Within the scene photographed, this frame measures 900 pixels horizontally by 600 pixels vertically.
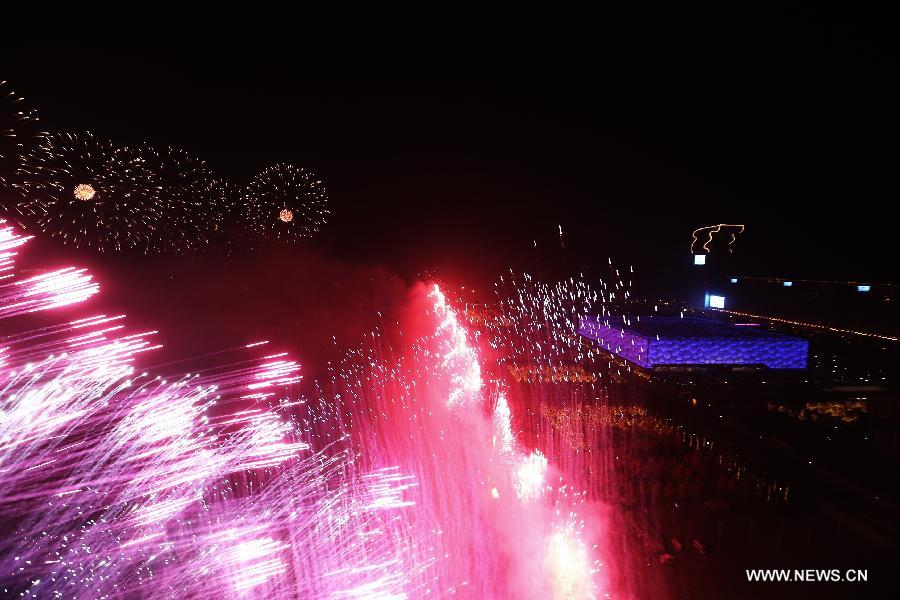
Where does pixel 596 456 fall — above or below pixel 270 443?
below

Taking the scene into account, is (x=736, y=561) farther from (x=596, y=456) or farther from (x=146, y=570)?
(x=146, y=570)

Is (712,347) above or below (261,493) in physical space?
below

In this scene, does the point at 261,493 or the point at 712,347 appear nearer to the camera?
the point at 261,493

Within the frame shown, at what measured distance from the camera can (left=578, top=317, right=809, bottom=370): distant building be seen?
1172 cm

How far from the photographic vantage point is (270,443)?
22.8 ft

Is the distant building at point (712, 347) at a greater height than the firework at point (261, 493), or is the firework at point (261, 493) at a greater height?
the firework at point (261, 493)

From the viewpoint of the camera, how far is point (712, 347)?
474 inches

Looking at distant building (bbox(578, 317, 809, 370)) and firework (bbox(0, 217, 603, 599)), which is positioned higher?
firework (bbox(0, 217, 603, 599))

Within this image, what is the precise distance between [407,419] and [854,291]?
10960 mm

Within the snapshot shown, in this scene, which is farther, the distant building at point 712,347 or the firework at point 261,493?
the distant building at point 712,347

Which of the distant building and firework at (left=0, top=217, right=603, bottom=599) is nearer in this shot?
firework at (left=0, top=217, right=603, bottom=599)

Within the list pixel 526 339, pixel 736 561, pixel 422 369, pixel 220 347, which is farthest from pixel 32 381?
pixel 526 339

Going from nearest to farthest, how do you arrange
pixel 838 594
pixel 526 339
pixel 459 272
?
pixel 838 594 → pixel 526 339 → pixel 459 272

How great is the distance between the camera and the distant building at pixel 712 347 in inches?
461
